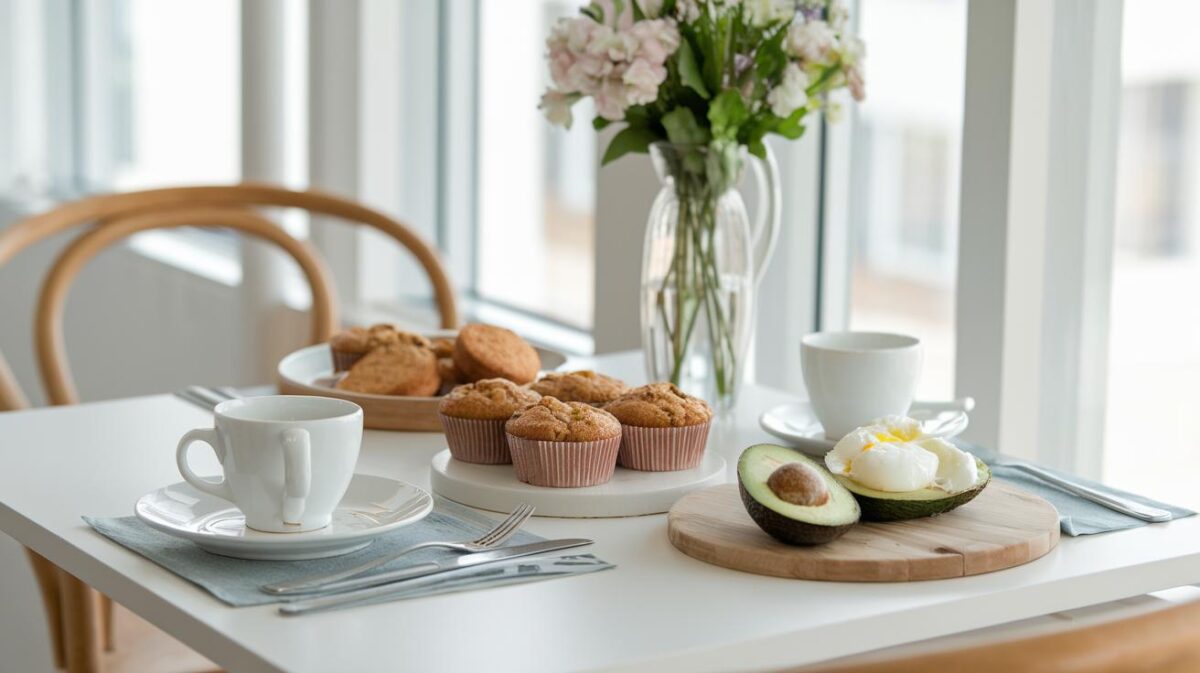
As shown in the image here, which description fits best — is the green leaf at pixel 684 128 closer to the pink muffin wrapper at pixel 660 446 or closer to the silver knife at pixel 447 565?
the pink muffin wrapper at pixel 660 446

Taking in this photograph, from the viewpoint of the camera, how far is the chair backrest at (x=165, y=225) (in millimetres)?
1760

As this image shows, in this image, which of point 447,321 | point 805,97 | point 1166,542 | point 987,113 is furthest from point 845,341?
point 447,321

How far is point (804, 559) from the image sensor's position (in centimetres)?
87

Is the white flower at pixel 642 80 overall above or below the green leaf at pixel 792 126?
above

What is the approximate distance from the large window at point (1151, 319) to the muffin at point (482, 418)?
0.75 meters

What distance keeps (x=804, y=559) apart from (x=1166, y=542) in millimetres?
259

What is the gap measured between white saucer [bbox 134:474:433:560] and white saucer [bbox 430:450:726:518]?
55 mm

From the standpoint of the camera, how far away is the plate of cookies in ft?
4.07

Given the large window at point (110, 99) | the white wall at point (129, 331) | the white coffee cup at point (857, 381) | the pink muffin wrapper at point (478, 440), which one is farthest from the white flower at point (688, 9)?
the large window at point (110, 99)

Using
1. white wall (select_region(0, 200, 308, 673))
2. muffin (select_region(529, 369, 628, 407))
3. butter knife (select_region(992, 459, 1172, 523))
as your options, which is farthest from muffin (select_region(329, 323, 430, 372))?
white wall (select_region(0, 200, 308, 673))

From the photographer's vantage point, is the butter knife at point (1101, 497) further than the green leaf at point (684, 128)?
No

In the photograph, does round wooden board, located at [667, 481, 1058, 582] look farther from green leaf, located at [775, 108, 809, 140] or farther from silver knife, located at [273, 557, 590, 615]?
green leaf, located at [775, 108, 809, 140]

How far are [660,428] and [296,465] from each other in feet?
0.91

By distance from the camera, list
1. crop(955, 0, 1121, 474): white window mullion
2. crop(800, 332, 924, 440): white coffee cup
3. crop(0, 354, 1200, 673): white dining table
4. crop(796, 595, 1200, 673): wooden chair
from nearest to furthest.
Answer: crop(796, 595, 1200, 673): wooden chair, crop(0, 354, 1200, 673): white dining table, crop(800, 332, 924, 440): white coffee cup, crop(955, 0, 1121, 474): white window mullion
